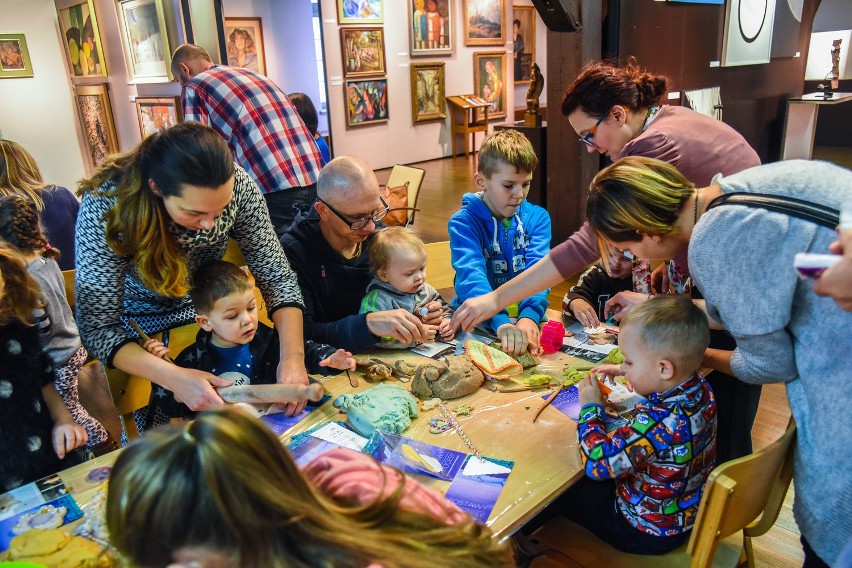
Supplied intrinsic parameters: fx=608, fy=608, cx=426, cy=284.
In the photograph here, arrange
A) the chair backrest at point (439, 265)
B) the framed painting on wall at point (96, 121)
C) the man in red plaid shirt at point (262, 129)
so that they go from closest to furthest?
1. the chair backrest at point (439, 265)
2. the man in red plaid shirt at point (262, 129)
3. the framed painting on wall at point (96, 121)

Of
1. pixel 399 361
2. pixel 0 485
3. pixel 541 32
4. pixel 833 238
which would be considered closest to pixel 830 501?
pixel 833 238

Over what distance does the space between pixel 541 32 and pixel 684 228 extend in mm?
12575

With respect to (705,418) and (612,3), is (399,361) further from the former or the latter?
(612,3)

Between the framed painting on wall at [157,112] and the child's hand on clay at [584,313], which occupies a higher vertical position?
the framed painting on wall at [157,112]

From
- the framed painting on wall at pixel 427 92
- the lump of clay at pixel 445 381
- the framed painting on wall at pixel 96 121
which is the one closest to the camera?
the lump of clay at pixel 445 381

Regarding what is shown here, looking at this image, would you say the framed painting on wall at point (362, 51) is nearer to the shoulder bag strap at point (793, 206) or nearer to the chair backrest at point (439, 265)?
the chair backrest at point (439, 265)

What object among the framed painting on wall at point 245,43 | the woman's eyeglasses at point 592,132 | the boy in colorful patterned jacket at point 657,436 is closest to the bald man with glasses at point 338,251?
the boy in colorful patterned jacket at point 657,436

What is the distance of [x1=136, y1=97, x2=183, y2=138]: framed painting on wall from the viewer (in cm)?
616

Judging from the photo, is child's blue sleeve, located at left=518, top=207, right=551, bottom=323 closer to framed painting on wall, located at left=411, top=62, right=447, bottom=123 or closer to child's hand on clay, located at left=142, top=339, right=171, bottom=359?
child's hand on clay, located at left=142, top=339, right=171, bottom=359

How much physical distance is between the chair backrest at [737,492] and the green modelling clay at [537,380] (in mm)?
601

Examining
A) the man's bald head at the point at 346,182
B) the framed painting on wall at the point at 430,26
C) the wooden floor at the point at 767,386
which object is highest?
the framed painting on wall at the point at 430,26

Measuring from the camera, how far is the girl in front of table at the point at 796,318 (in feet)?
3.93

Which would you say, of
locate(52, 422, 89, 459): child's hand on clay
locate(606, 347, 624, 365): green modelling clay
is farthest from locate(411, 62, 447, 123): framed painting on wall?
locate(52, 422, 89, 459): child's hand on clay

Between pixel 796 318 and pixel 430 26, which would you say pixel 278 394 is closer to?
pixel 796 318
